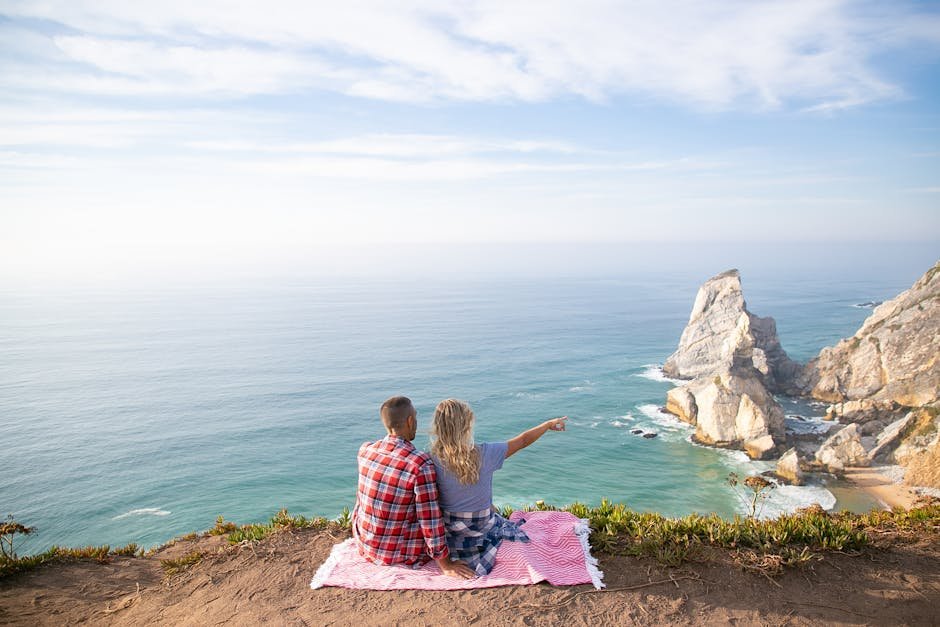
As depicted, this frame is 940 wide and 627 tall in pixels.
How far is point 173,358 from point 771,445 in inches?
2998

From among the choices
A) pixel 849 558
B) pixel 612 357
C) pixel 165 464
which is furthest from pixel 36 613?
pixel 612 357

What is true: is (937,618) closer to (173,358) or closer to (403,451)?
(403,451)

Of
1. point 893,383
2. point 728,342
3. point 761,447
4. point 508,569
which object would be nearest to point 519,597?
point 508,569

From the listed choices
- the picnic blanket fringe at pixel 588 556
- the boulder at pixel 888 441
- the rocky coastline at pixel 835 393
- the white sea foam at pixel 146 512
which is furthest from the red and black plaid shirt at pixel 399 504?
the boulder at pixel 888 441

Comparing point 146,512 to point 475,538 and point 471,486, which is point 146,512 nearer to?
point 475,538

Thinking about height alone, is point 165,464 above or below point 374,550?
below

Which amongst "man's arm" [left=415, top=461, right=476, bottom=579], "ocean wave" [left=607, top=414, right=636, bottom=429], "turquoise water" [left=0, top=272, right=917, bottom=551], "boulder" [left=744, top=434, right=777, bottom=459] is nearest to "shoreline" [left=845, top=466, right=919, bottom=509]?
"turquoise water" [left=0, top=272, right=917, bottom=551]

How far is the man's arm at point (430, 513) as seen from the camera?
19.8 feet

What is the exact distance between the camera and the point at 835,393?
5172 centimetres

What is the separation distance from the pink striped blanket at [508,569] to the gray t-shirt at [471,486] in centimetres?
94

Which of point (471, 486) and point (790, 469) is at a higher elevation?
point (471, 486)

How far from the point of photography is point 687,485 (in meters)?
36.0

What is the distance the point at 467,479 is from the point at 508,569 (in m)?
1.47

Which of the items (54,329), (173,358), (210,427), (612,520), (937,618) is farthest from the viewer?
(54,329)
